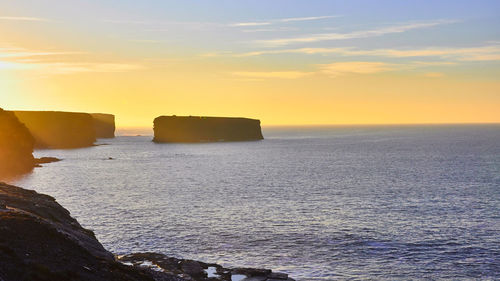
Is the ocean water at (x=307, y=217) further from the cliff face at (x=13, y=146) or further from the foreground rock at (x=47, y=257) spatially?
the foreground rock at (x=47, y=257)

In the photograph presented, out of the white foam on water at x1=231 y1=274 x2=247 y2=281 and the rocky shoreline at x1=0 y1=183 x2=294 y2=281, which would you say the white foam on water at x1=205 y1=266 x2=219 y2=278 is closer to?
the rocky shoreline at x1=0 y1=183 x2=294 y2=281

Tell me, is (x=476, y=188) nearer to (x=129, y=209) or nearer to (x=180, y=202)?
(x=180, y=202)

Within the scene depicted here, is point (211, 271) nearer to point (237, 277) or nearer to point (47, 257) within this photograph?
point (237, 277)

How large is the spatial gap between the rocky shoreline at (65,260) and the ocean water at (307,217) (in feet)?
14.4

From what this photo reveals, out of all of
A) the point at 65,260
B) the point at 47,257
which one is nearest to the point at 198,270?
the point at 65,260

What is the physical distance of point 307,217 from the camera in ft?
242

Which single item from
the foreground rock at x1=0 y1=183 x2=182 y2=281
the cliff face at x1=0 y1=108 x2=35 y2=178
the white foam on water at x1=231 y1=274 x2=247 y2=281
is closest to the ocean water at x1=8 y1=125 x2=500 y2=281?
the white foam on water at x1=231 y1=274 x2=247 y2=281

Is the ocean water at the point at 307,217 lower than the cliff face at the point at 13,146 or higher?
lower

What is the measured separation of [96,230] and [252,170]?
87021 millimetres

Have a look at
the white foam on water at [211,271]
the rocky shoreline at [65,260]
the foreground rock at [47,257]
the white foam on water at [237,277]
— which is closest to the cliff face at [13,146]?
the rocky shoreline at [65,260]

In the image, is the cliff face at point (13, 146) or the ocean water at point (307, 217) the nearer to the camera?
the ocean water at point (307, 217)

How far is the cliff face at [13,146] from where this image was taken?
463 feet

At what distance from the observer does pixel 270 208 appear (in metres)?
82.2

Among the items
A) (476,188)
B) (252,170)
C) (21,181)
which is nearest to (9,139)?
(21,181)
